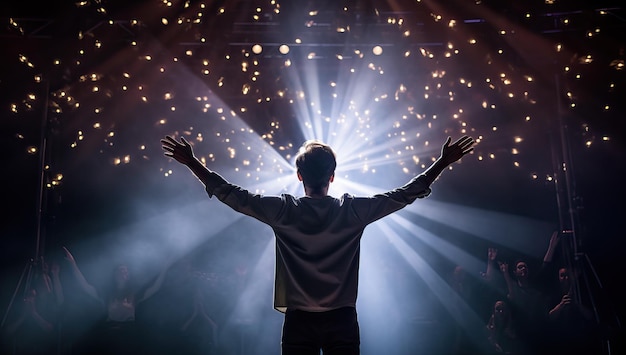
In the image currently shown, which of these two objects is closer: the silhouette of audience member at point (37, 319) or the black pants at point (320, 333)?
the black pants at point (320, 333)

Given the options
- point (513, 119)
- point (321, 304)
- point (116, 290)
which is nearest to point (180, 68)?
point (116, 290)

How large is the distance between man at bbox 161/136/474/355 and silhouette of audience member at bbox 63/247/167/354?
13.1 ft

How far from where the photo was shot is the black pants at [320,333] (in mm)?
1701

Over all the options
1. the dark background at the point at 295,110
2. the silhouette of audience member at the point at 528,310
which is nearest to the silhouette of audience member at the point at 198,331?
the dark background at the point at 295,110

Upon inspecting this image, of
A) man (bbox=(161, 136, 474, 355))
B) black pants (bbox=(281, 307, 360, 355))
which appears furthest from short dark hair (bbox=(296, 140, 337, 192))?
black pants (bbox=(281, 307, 360, 355))

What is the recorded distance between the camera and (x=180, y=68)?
266 inches

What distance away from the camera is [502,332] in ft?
17.7

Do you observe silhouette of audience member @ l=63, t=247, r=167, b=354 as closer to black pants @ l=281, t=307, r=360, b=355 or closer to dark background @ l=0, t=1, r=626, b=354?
dark background @ l=0, t=1, r=626, b=354

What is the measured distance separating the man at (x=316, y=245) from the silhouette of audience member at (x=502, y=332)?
4.08m

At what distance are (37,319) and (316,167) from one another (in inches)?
174

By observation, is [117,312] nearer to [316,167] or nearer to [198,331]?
[198,331]

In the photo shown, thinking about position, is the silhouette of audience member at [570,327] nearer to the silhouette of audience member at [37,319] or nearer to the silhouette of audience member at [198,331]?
the silhouette of audience member at [198,331]

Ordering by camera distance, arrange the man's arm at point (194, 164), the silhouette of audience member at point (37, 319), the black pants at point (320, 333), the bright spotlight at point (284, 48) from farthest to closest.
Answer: the bright spotlight at point (284, 48) → the silhouette of audience member at point (37, 319) → the man's arm at point (194, 164) → the black pants at point (320, 333)

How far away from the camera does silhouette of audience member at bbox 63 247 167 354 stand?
17.1ft
